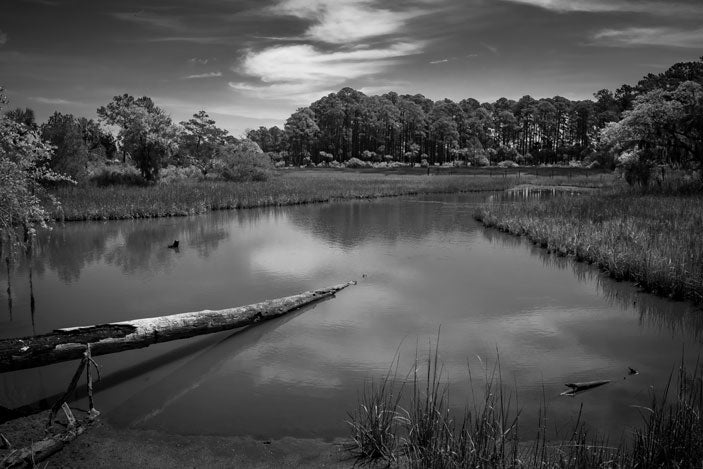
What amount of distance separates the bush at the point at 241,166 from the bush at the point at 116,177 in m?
9.50

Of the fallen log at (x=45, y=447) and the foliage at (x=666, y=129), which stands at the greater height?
the foliage at (x=666, y=129)

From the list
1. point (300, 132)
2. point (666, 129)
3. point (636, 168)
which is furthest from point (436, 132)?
point (666, 129)

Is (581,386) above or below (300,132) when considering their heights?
below

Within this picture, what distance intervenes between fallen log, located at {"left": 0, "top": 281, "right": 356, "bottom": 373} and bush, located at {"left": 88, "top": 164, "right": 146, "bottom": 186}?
1120 inches

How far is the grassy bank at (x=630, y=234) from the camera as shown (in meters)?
10.3

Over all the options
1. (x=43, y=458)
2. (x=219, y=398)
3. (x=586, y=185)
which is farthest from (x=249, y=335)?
(x=586, y=185)

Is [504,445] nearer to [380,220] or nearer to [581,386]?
[581,386]

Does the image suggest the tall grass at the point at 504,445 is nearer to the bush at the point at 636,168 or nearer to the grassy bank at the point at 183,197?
the grassy bank at the point at 183,197

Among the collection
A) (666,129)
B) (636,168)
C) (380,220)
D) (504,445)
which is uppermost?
(666,129)

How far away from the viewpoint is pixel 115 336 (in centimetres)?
600

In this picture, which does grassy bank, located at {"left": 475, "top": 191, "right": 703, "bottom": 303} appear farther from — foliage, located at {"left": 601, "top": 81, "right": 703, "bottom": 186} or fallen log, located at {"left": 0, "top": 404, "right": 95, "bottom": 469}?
fallen log, located at {"left": 0, "top": 404, "right": 95, "bottom": 469}

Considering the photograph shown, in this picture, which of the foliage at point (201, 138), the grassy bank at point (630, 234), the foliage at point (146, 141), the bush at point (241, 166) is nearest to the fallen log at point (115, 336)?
the grassy bank at point (630, 234)

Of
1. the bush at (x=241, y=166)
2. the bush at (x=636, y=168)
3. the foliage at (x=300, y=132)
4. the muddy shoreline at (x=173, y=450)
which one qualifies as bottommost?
the muddy shoreline at (x=173, y=450)

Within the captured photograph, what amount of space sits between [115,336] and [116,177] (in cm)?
3097
